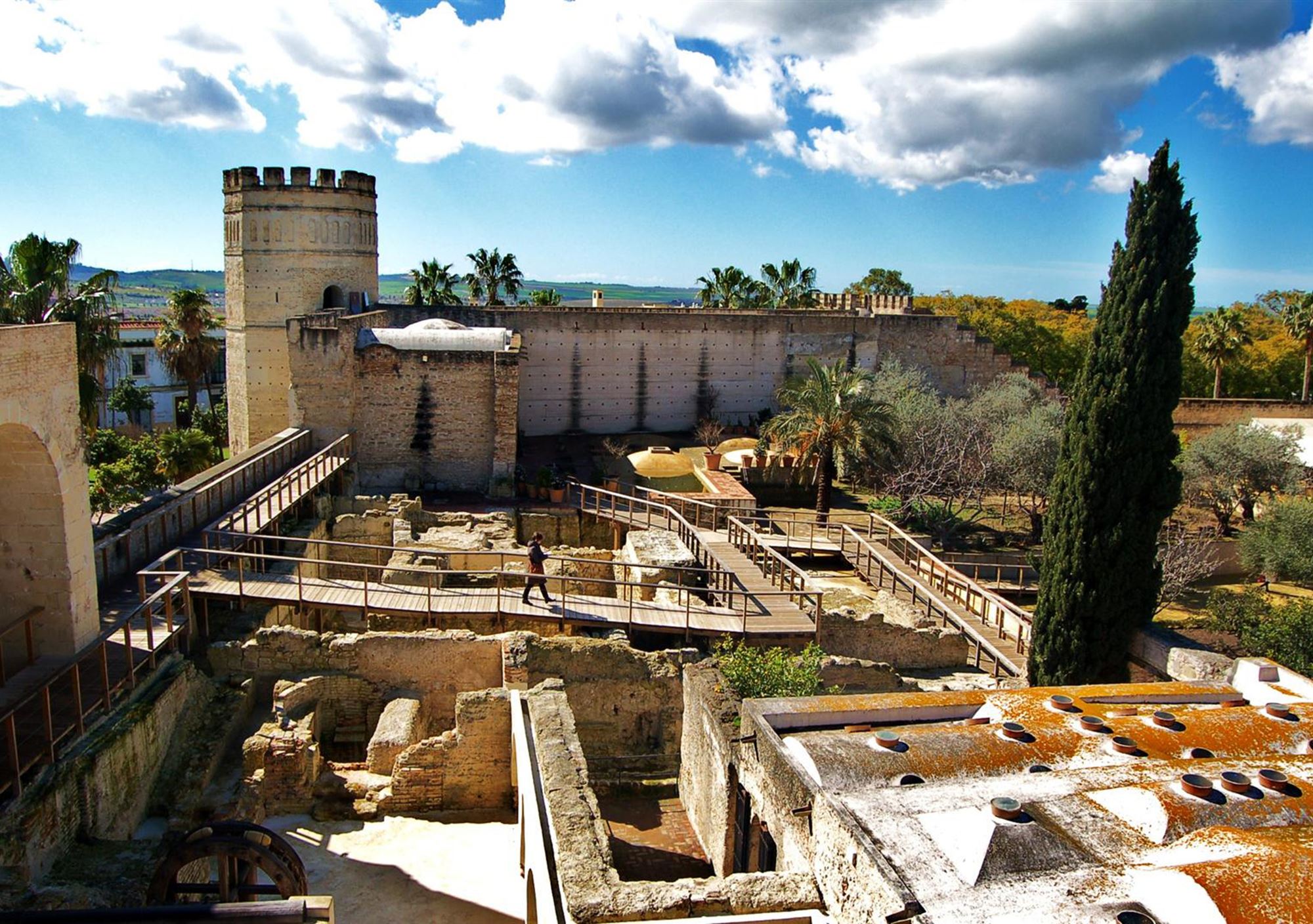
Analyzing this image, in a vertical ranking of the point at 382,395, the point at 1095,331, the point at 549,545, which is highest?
the point at 1095,331

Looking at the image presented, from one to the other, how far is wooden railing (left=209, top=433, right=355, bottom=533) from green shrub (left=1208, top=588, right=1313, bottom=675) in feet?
52.4

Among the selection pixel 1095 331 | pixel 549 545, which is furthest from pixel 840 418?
pixel 1095 331

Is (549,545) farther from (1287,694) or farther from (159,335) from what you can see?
(159,335)

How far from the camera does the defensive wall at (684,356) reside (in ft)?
113

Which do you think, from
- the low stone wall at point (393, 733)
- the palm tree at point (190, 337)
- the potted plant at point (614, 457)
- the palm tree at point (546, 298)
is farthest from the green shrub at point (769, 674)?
the palm tree at point (546, 298)

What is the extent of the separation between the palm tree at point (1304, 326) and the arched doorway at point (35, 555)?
157 ft

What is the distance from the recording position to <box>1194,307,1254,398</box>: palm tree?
147 ft

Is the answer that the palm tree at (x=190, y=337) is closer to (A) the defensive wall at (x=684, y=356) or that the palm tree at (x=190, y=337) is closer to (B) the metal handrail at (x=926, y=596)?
(A) the defensive wall at (x=684, y=356)

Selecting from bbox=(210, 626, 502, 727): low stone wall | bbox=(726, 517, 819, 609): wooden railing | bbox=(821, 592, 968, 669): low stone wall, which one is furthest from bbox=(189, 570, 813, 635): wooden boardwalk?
bbox=(210, 626, 502, 727): low stone wall

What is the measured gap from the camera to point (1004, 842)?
6426 millimetres

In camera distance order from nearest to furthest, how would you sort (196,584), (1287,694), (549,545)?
1. (1287,694)
2. (196,584)
3. (549,545)

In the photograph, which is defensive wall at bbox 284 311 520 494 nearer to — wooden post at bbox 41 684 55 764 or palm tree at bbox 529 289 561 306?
wooden post at bbox 41 684 55 764

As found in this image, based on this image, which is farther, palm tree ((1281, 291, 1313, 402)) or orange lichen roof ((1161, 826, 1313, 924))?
palm tree ((1281, 291, 1313, 402))

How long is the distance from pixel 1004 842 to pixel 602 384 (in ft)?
97.8
